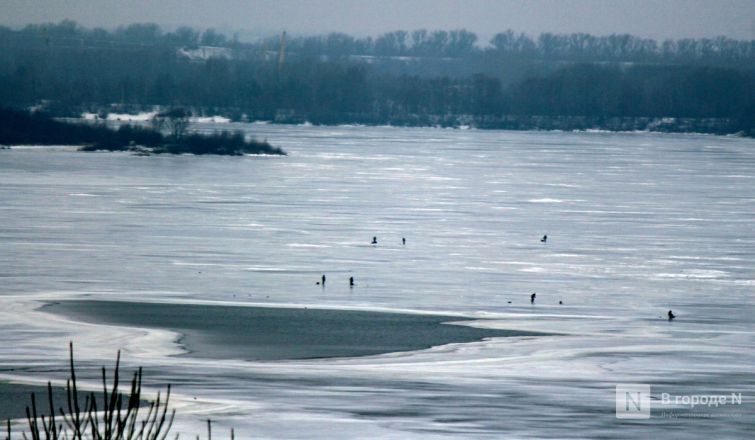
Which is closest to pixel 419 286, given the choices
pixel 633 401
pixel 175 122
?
pixel 633 401

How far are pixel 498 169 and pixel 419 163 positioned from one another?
362 inches

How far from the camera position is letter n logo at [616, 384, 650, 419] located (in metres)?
16.3

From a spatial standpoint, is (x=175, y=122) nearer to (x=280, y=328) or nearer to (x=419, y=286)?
(x=419, y=286)

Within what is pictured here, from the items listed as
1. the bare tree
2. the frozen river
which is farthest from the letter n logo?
the bare tree

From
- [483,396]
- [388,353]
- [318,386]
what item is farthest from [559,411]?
[388,353]

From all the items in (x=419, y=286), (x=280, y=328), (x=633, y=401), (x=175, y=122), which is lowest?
(x=175, y=122)

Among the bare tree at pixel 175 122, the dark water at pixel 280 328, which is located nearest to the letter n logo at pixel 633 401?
the dark water at pixel 280 328

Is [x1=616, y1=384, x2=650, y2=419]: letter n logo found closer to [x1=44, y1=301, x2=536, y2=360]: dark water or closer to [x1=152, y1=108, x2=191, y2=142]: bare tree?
[x1=44, y1=301, x2=536, y2=360]: dark water

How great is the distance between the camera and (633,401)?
17125mm

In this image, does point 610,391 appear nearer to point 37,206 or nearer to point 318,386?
point 318,386

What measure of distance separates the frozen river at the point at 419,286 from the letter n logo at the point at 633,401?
169 millimetres

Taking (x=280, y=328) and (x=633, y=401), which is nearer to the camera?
(x=633, y=401)

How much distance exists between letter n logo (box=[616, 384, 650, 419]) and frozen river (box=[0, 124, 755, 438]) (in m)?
0.17

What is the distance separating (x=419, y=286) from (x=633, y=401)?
1198 centimetres
